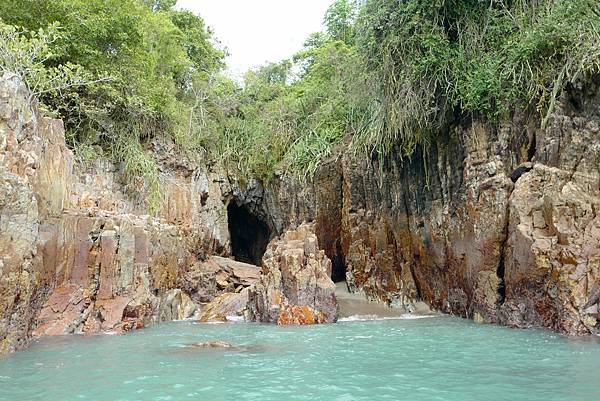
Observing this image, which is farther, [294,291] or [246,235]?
[246,235]

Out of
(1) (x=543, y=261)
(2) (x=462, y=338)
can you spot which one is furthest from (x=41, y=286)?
(1) (x=543, y=261)

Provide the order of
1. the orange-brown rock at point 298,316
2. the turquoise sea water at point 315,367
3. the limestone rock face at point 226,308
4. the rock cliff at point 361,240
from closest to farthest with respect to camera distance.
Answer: the turquoise sea water at point 315,367 < the rock cliff at point 361,240 < the orange-brown rock at point 298,316 < the limestone rock face at point 226,308

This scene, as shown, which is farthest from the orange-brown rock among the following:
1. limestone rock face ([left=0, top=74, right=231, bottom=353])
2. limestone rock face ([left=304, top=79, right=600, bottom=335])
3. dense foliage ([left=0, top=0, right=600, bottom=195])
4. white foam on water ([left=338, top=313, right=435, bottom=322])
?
dense foliage ([left=0, top=0, right=600, bottom=195])

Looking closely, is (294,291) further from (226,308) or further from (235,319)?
(226,308)

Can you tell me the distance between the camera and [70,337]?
350 inches

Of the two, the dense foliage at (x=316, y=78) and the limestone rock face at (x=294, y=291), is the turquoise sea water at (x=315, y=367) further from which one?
the dense foliage at (x=316, y=78)

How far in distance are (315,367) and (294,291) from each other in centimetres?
504

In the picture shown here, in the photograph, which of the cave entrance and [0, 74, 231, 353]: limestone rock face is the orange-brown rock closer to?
[0, 74, 231, 353]: limestone rock face

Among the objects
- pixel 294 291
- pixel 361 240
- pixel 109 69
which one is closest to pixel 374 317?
A: pixel 294 291

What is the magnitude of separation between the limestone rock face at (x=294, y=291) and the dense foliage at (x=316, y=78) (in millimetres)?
3565

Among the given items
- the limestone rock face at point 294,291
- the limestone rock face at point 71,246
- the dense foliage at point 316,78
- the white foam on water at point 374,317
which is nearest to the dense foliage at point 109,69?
the dense foliage at point 316,78

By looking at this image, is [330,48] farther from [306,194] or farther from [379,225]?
[379,225]

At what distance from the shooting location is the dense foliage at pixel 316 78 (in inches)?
417

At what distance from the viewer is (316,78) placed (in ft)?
66.6
